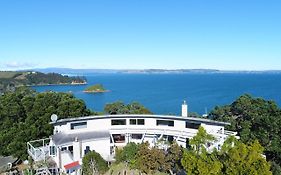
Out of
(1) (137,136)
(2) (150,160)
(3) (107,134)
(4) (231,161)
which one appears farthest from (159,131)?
(4) (231,161)

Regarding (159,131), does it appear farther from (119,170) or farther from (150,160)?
(150,160)

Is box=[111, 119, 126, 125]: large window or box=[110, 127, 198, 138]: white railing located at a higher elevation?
box=[111, 119, 126, 125]: large window

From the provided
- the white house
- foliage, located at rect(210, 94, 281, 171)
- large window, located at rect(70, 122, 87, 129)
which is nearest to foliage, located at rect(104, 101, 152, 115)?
the white house

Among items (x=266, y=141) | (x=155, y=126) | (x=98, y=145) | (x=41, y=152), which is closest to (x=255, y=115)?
(x=266, y=141)

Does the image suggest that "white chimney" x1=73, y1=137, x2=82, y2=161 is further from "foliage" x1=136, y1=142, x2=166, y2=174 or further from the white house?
"foliage" x1=136, y1=142, x2=166, y2=174

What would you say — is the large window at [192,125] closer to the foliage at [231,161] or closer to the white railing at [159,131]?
the white railing at [159,131]

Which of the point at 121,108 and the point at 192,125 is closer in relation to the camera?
the point at 192,125
